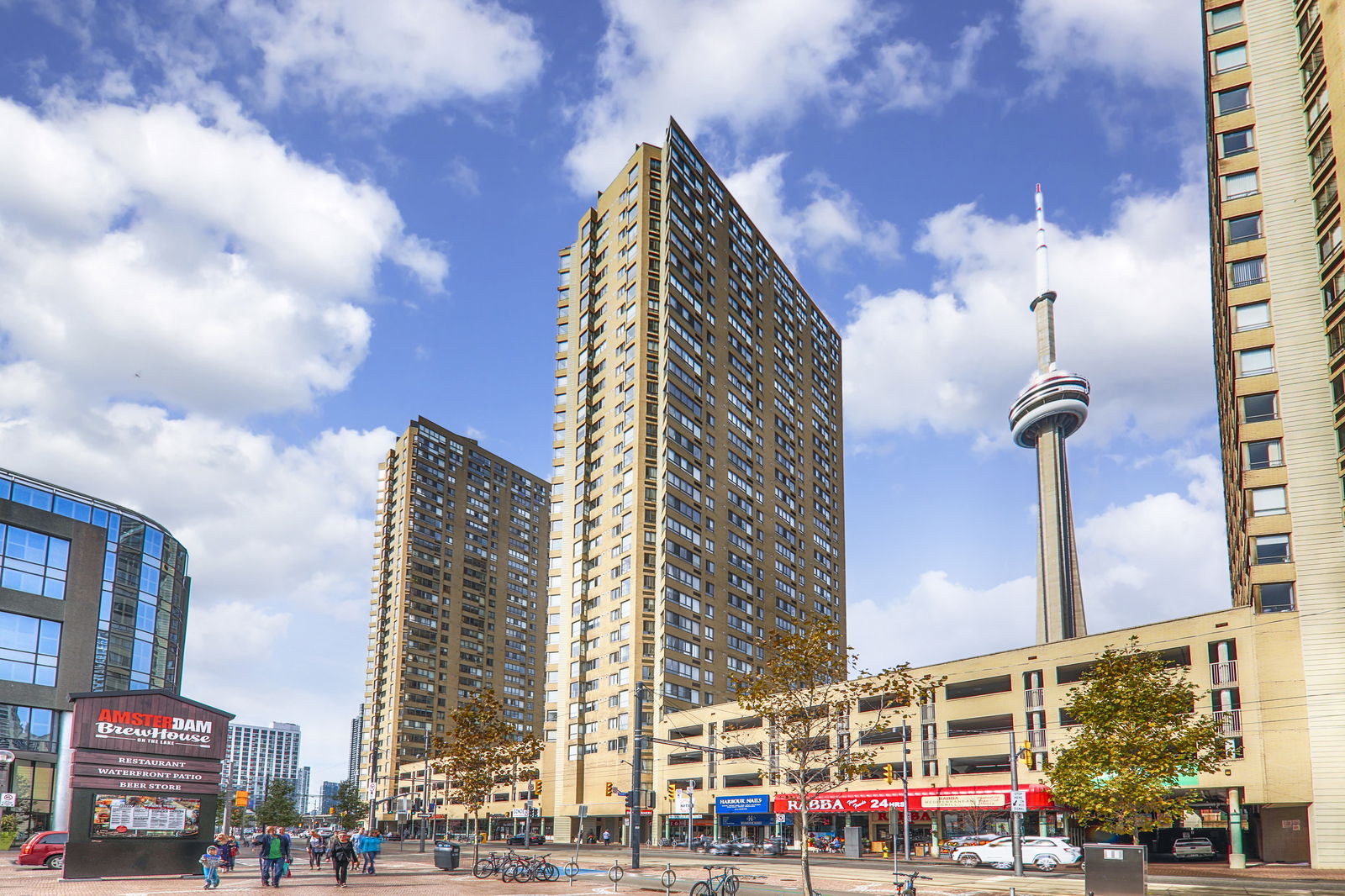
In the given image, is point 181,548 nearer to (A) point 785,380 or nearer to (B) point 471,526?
(A) point 785,380

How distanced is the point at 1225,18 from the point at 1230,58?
2.93 metres

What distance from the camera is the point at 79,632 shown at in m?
70.6

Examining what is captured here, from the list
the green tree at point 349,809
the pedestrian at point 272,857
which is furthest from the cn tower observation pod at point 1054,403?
the pedestrian at point 272,857

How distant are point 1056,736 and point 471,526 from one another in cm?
13468

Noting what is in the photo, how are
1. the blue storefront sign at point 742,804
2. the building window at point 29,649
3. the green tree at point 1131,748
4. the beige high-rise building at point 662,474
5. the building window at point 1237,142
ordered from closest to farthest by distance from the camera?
the green tree at point 1131,748 < the building window at point 1237,142 < the building window at point 29,649 < the blue storefront sign at point 742,804 < the beige high-rise building at point 662,474

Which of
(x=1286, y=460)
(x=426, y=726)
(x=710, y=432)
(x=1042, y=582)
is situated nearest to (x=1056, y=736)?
(x=1286, y=460)

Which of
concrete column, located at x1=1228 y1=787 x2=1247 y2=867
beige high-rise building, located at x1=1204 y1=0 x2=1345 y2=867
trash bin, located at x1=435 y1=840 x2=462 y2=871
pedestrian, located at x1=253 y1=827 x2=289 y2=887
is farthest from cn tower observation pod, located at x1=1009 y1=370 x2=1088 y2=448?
pedestrian, located at x1=253 y1=827 x2=289 y2=887

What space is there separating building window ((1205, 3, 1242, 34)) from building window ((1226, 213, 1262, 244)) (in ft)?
40.7

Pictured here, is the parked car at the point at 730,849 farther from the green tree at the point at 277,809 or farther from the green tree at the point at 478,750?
the green tree at the point at 277,809

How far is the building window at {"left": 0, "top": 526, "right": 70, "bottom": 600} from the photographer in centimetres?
6688

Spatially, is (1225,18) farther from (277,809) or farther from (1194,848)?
(277,809)

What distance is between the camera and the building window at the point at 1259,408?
56438 mm

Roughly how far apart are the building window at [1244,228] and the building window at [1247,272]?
135cm

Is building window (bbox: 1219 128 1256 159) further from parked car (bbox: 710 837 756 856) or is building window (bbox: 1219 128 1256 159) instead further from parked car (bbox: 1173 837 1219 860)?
parked car (bbox: 710 837 756 856)
